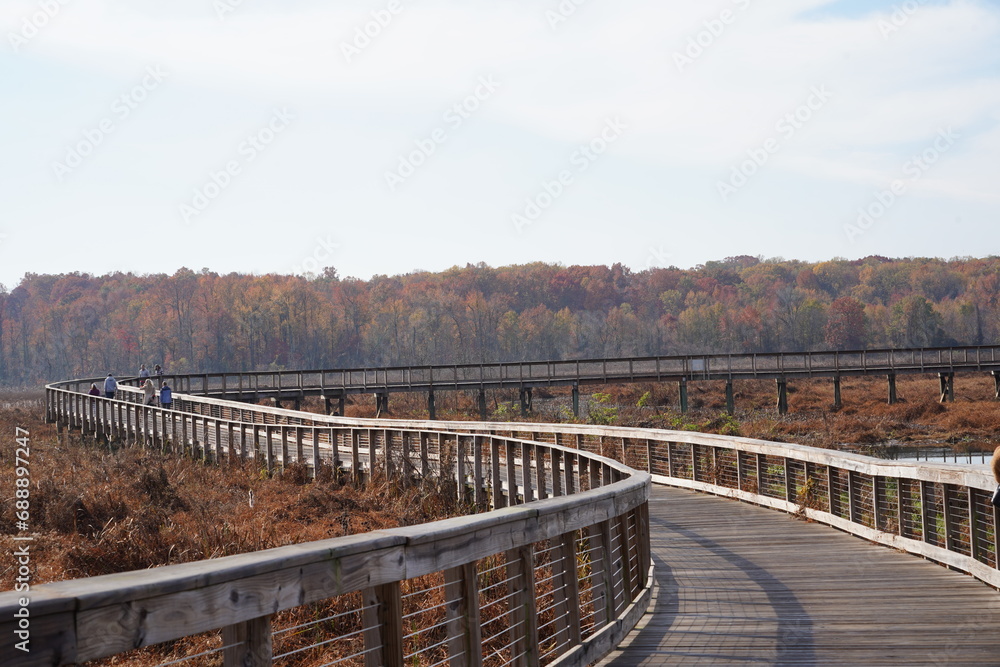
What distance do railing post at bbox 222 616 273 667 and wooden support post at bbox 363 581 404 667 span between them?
631 millimetres

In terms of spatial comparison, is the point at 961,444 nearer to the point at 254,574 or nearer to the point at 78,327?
the point at 254,574

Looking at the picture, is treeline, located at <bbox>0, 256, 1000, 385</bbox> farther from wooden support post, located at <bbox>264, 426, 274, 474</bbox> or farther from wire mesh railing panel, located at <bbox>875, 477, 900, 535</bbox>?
wire mesh railing panel, located at <bbox>875, 477, 900, 535</bbox>

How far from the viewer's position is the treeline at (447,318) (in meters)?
121

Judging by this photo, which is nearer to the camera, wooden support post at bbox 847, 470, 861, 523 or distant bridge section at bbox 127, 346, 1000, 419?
wooden support post at bbox 847, 470, 861, 523

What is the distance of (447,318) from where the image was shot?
122 metres

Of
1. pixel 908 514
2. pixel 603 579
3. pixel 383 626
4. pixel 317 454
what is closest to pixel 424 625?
pixel 603 579

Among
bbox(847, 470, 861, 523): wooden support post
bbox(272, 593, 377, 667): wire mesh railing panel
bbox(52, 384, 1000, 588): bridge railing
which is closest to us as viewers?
bbox(272, 593, 377, 667): wire mesh railing panel

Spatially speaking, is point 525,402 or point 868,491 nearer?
point 868,491

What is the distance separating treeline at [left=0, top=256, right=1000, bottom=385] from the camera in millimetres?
121250

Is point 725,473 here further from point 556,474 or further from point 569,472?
point 569,472

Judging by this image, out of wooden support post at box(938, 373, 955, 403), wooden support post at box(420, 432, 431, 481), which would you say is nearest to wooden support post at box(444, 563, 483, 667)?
wooden support post at box(420, 432, 431, 481)

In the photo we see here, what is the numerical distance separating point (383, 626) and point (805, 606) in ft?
15.2

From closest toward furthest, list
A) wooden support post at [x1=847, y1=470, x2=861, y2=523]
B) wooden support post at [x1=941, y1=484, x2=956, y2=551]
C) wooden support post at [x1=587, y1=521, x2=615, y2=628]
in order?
wooden support post at [x1=587, y1=521, x2=615, y2=628] < wooden support post at [x1=941, y1=484, x2=956, y2=551] < wooden support post at [x1=847, y1=470, x2=861, y2=523]

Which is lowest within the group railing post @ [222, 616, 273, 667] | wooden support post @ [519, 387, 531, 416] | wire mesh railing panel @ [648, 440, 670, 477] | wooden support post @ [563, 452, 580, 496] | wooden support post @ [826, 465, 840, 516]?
wooden support post @ [519, 387, 531, 416]
